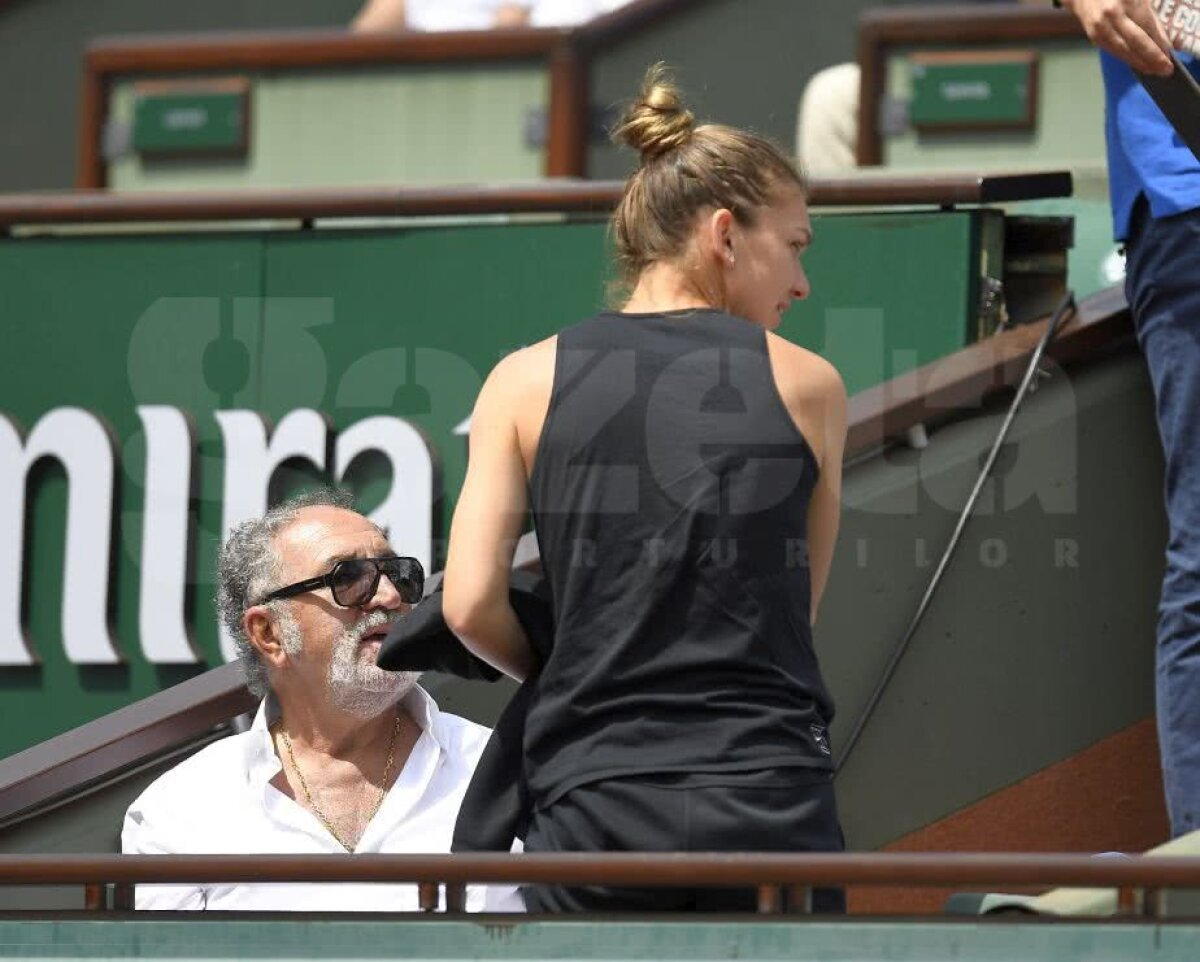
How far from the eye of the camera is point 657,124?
10.1ft

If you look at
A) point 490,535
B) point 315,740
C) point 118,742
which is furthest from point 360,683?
point 490,535

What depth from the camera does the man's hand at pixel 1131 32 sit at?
144 inches

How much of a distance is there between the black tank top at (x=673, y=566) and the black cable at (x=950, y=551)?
1.43m

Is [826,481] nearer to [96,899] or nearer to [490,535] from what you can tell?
[490,535]

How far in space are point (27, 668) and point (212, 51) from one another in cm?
227

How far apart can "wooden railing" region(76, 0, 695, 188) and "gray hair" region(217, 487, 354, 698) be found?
289 centimetres

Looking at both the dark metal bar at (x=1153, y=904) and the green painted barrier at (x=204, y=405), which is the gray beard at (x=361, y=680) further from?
the dark metal bar at (x=1153, y=904)

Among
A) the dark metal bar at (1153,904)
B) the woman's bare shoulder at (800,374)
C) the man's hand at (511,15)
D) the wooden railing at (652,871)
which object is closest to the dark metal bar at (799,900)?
the wooden railing at (652,871)

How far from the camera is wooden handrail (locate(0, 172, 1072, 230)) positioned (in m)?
4.79

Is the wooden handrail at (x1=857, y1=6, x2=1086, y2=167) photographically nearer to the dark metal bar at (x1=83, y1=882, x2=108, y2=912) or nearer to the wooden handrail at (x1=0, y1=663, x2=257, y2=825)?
the wooden handrail at (x1=0, y1=663, x2=257, y2=825)

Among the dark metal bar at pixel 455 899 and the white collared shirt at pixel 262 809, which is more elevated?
the dark metal bar at pixel 455 899

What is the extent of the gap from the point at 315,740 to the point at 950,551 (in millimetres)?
1227

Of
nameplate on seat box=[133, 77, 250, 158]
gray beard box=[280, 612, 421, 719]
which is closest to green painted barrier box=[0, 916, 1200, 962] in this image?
gray beard box=[280, 612, 421, 719]

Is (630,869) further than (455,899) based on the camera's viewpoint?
No
